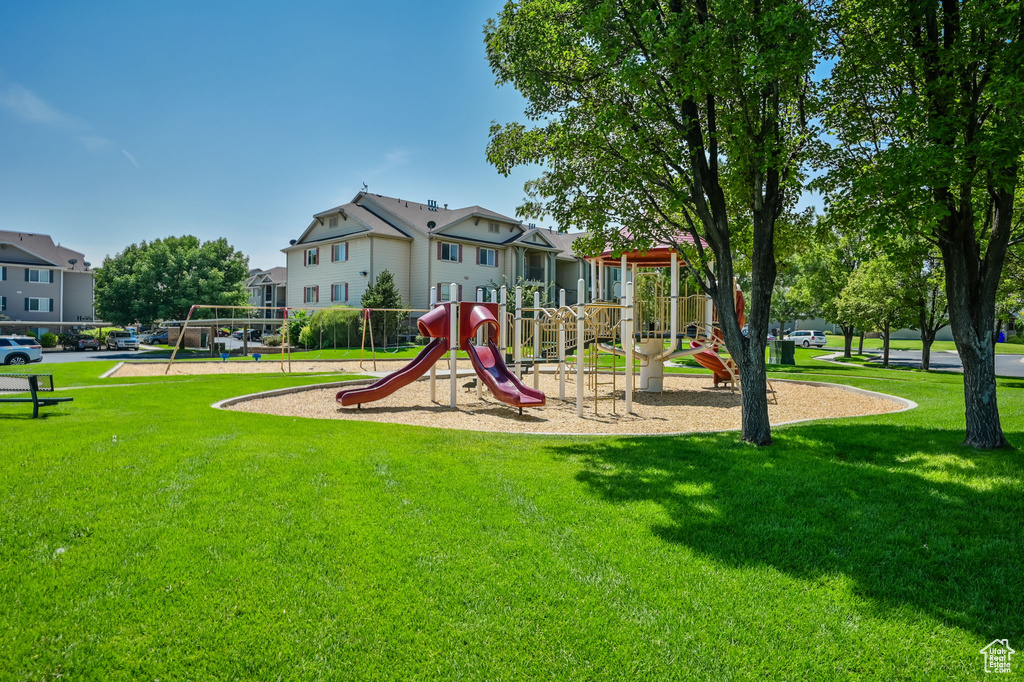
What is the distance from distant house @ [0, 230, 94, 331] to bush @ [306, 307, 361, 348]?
26.9 meters

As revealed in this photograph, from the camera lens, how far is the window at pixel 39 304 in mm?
49094

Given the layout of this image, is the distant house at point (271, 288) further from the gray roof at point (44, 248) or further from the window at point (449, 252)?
the window at point (449, 252)

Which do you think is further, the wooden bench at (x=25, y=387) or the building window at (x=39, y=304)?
the building window at (x=39, y=304)

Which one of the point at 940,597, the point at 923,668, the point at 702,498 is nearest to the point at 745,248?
the point at 702,498

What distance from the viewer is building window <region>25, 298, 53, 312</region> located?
161ft

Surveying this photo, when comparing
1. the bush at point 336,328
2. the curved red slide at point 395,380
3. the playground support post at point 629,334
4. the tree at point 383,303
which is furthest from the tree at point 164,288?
the playground support post at point 629,334

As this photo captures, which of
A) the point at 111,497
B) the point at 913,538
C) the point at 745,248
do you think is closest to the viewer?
the point at 913,538

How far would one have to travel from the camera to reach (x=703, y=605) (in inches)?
160

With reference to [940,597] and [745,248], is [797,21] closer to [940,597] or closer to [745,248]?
[745,248]

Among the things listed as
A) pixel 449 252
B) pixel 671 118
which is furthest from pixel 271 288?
pixel 671 118

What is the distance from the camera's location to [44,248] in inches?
2114

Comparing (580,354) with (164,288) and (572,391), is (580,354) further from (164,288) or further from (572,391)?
(164,288)

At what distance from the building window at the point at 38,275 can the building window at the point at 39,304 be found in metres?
1.52

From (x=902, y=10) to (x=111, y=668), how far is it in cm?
1046
